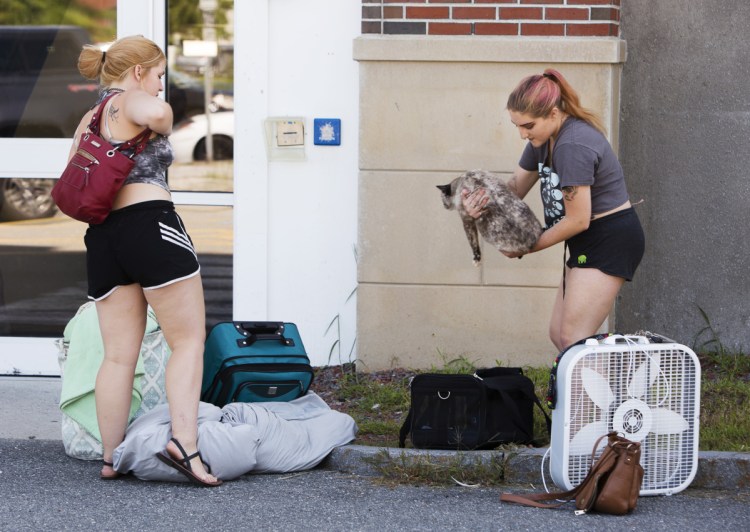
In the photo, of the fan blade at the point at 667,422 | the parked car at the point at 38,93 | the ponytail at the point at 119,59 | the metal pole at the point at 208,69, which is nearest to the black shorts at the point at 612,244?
the fan blade at the point at 667,422


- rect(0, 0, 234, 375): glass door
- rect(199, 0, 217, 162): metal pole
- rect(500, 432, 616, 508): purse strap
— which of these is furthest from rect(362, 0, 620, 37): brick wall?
rect(500, 432, 616, 508): purse strap

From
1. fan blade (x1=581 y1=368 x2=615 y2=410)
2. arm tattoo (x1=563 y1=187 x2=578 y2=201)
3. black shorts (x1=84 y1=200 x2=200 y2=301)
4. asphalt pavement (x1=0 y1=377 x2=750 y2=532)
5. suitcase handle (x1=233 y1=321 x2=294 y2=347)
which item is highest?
arm tattoo (x1=563 y1=187 x2=578 y2=201)

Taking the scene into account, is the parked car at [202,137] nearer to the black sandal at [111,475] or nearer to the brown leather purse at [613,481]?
the black sandal at [111,475]

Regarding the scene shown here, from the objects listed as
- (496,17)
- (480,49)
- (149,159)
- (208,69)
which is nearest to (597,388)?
(149,159)

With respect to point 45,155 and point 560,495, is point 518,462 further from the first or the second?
point 45,155

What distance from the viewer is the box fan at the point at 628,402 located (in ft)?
14.7

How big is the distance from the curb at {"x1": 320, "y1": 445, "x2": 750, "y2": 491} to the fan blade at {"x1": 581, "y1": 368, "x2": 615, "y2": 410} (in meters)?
0.55

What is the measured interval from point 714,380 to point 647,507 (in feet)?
6.48

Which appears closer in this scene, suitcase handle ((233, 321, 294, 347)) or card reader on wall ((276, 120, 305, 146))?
suitcase handle ((233, 321, 294, 347))

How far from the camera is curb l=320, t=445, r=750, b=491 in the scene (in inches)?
193

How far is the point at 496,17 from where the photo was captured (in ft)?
20.8

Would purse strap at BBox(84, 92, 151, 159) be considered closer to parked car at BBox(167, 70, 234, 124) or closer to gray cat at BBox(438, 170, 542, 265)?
gray cat at BBox(438, 170, 542, 265)

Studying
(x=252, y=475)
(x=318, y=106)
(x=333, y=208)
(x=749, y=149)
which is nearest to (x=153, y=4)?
(x=318, y=106)

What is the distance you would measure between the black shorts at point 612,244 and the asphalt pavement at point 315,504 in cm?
96
